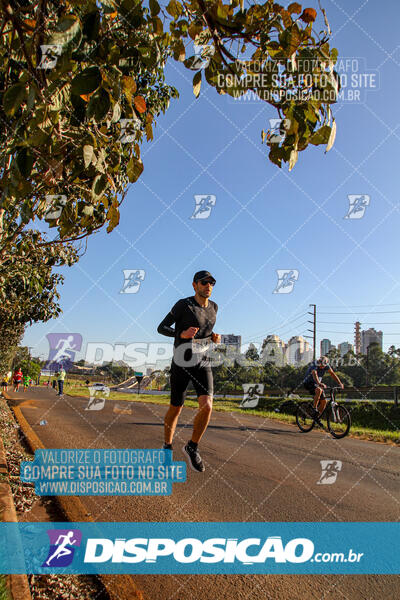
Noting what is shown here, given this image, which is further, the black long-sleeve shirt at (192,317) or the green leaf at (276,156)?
the black long-sleeve shirt at (192,317)

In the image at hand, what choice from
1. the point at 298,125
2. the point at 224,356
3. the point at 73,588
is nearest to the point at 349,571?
the point at 73,588

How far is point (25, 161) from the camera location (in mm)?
1417

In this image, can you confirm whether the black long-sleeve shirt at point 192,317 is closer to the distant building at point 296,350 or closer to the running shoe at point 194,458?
the running shoe at point 194,458

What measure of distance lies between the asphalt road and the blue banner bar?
0.19 meters

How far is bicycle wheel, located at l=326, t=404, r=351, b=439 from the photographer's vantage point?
10496 mm

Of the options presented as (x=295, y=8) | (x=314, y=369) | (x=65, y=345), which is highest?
(x=314, y=369)

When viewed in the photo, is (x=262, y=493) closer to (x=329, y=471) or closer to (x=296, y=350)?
(x=329, y=471)

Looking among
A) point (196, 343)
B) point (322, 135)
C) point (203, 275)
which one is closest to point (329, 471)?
point (196, 343)

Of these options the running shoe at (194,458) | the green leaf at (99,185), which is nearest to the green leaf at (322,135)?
the green leaf at (99,185)

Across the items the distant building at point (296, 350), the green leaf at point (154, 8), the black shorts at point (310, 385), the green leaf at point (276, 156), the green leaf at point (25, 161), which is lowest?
the green leaf at point (25, 161)

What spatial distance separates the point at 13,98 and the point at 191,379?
5.19 feet

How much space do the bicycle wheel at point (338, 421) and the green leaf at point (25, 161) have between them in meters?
10.4

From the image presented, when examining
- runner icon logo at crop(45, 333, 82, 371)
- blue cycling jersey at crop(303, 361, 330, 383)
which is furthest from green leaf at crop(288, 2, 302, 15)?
blue cycling jersey at crop(303, 361, 330, 383)

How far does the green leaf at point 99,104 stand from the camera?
1.25 metres
